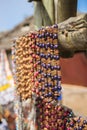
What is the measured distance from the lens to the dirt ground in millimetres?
5859

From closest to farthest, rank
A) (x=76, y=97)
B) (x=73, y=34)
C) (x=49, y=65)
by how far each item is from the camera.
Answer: (x=73, y=34) → (x=49, y=65) → (x=76, y=97)

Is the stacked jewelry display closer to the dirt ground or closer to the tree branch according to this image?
the tree branch

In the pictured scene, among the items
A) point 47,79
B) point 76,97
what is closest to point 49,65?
point 47,79

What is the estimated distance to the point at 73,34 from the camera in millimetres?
2023

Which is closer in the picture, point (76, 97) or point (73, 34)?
point (73, 34)

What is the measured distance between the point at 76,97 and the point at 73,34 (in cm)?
425

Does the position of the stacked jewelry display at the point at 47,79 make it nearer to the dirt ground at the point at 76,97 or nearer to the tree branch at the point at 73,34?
the tree branch at the point at 73,34

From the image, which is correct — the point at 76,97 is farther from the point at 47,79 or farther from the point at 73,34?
the point at 73,34

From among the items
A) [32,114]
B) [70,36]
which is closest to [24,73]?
[32,114]

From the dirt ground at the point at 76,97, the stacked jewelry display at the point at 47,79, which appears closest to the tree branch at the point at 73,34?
the stacked jewelry display at the point at 47,79

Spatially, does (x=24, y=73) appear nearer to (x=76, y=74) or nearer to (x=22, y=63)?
(x=22, y=63)

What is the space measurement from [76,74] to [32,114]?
3764 mm

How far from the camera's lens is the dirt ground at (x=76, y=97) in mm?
5859

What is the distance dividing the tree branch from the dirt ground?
3.51 metres
